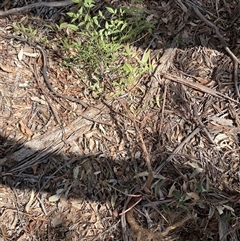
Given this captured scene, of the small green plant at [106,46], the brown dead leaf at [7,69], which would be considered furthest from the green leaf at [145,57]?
the brown dead leaf at [7,69]

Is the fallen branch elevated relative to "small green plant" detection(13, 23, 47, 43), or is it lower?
elevated

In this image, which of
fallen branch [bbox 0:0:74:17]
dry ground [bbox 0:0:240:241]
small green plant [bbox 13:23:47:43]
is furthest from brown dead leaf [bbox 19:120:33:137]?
fallen branch [bbox 0:0:74:17]

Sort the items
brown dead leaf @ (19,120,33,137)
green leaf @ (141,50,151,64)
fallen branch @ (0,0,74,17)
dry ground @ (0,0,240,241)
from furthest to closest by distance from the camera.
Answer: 1. fallen branch @ (0,0,74,17)
2. green leaf @ (141,50,151,64)
3. brown dead leaf @ (19,120,33,137)
4. dry ground @ (0,0,240,241)

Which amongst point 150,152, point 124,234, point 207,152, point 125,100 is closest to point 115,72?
point 125,100

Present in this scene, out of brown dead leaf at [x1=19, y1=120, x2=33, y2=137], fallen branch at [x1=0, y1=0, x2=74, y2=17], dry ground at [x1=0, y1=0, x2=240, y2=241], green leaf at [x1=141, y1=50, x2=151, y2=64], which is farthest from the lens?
fallen branch at [x1=0, y1=0, x2=74, y2=17]

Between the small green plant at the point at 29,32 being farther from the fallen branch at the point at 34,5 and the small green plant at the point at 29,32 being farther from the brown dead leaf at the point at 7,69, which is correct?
the brown dead leaf at the point at 7,69

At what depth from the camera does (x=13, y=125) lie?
8.54ft

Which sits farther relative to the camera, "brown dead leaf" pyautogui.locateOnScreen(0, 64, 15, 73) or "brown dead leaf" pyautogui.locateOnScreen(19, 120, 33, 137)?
"brown dead leaf" pyautogui.locateOnScreen(0, 64, 15, 73)

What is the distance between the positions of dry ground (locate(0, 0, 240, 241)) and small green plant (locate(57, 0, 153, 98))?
0.07 meters

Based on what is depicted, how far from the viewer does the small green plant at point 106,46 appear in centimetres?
263

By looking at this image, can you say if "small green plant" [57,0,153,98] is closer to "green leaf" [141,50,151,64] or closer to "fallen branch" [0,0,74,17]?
"green leaf" [141,50,151,64]

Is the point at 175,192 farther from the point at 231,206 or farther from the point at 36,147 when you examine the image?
the point at 36,147

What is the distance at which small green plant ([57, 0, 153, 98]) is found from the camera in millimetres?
2631

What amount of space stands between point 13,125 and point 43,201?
0.46 m
